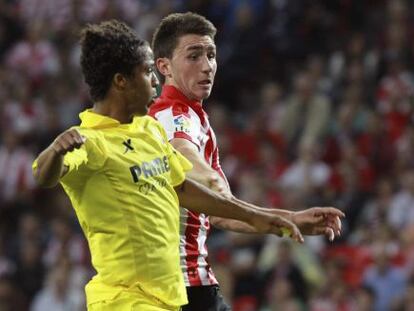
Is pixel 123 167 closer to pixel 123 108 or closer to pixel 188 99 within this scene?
pixel 123 108

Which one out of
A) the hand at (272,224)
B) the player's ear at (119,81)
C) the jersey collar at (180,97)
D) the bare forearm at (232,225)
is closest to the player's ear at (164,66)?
the jersey collar at (180,97)

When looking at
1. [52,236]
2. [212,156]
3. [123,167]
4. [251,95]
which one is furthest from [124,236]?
[251,95]

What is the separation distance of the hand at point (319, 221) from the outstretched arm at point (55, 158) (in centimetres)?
136

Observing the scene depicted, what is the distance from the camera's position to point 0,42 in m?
14.7

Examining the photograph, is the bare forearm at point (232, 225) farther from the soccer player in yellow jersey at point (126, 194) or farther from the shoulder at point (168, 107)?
the soccer player in yellow jersey at point (126, 194)

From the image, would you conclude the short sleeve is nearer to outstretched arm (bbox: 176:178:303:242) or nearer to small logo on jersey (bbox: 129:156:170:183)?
small logo on jersey (bbox: 129:156:170:183)

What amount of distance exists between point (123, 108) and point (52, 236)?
7546mm

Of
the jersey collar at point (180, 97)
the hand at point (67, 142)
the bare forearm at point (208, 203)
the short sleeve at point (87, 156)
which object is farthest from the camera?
the jersey collar at point (180, 97)

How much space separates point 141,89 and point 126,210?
51 cm

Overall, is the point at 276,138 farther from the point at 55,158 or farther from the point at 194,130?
the point at 55,158

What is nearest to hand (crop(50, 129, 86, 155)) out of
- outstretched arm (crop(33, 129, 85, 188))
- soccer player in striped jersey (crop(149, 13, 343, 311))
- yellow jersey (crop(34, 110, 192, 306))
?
outstretched arm (crop(33, 129, 85, 188))

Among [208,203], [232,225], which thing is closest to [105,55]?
[208,203]

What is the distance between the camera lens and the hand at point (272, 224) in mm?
4617

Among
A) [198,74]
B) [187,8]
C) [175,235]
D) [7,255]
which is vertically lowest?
[7,255]
